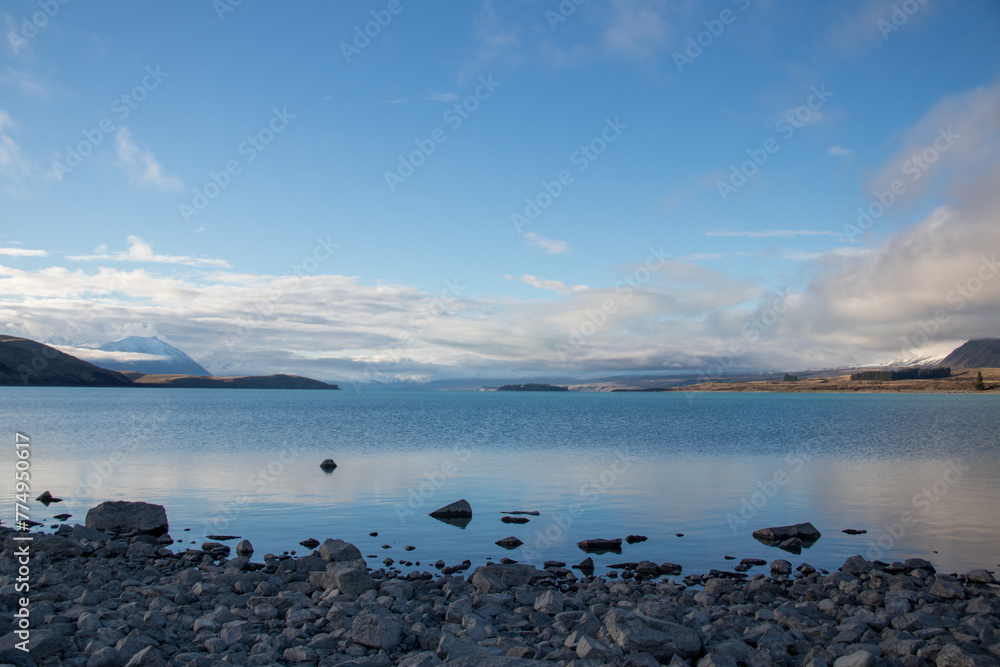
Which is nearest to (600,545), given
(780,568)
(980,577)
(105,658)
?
(780,568)

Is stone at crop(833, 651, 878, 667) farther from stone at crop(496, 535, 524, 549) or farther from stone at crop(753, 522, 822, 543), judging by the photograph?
stone at crop(753, 522, 822, 543)

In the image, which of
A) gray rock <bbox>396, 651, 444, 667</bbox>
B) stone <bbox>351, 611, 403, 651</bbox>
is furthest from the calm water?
gray rock <bbox>396, 651, 444, 667</bbox>

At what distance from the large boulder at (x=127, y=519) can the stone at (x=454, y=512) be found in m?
10.8

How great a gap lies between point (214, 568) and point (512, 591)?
8835 millimetres

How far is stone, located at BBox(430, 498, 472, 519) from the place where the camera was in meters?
28.1

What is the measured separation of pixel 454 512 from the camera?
2809 cm

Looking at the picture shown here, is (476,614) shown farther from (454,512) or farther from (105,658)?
(454,512)

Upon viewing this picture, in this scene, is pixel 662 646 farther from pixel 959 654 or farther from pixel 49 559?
pixel 49 559

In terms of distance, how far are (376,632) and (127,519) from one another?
17.1 m

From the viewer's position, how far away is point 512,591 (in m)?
17.0

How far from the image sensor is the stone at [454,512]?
2806 cm

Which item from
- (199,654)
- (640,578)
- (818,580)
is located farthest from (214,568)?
(818,580)

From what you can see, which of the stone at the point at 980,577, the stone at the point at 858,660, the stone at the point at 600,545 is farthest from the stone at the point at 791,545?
the stone at the point at 858,660

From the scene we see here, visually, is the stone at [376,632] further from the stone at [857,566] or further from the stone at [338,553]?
the stone at [857,566]
